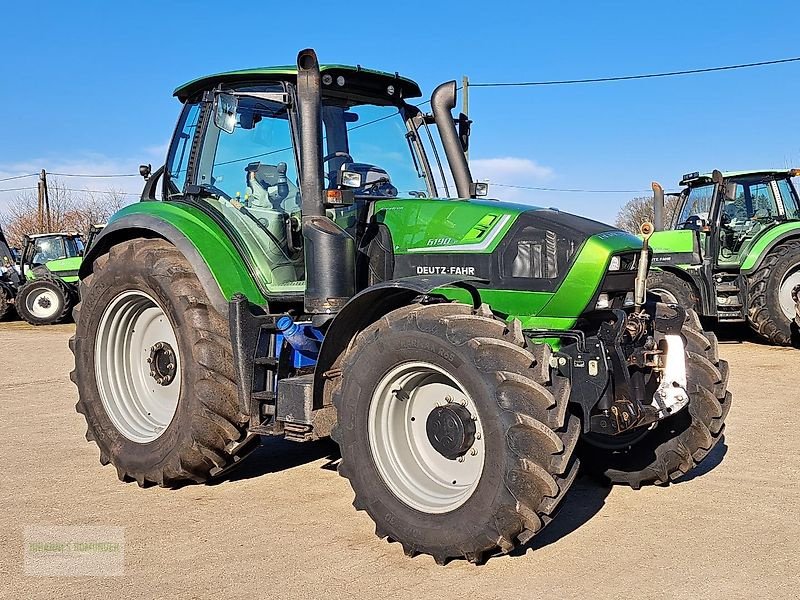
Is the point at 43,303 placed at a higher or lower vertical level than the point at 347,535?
lower

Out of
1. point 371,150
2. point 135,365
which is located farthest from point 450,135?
point 135,365

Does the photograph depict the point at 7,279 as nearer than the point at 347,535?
No

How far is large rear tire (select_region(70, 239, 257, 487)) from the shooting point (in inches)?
204

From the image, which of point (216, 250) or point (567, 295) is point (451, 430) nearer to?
point (567, 295)

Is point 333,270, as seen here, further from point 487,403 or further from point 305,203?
point 487,403

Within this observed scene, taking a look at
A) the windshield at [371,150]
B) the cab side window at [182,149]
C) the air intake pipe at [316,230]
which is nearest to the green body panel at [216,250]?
the cab side window at [182,149]

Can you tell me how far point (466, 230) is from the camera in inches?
192

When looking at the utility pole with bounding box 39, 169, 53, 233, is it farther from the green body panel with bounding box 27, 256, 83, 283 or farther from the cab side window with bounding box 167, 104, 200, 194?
the cab side window with bounding box 167, 104, 200, 194

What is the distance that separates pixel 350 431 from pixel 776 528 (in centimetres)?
242


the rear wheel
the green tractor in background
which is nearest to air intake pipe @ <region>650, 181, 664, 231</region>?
the green tractor in background

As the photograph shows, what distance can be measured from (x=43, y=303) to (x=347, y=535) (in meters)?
17.4

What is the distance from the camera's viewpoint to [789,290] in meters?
12.9

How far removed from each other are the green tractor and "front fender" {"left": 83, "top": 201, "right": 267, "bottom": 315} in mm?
8588

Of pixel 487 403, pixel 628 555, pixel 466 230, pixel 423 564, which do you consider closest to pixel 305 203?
pixel 466 230
